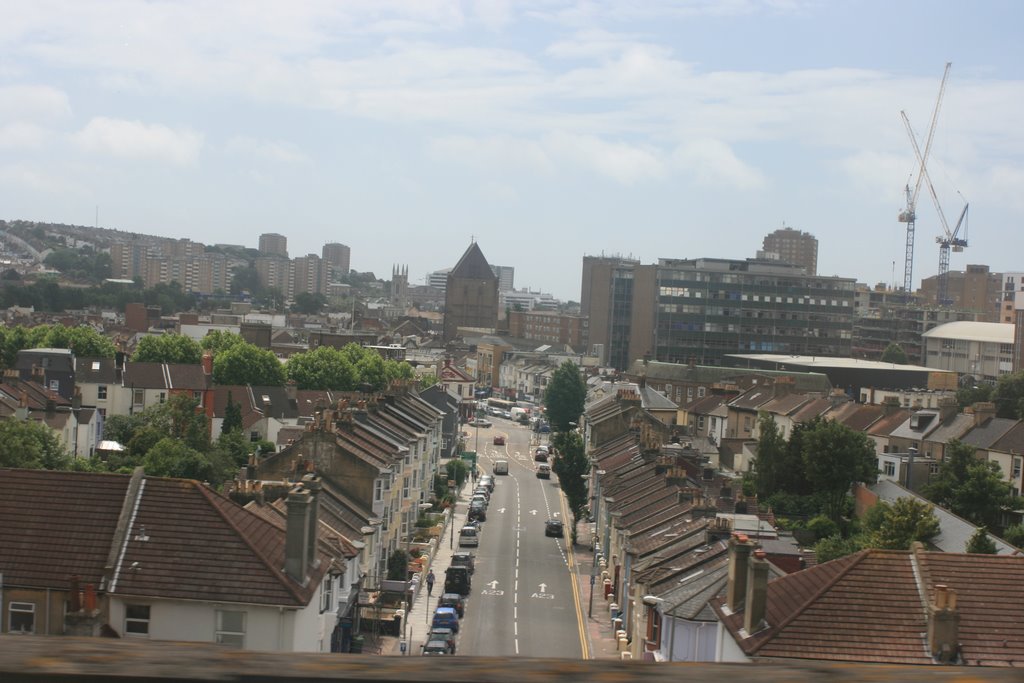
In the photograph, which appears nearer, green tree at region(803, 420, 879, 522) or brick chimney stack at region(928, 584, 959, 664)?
brick chimney stack at region(928, 584, 959, 664)

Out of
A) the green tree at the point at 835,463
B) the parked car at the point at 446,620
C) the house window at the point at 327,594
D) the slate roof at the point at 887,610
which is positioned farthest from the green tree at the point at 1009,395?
the house window at the point at 327,594

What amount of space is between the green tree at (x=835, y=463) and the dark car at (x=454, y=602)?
1928 cm

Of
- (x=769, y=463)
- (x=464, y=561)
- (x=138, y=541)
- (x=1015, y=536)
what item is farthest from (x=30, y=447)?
(x=1015, y=536)

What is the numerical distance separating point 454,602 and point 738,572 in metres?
20.0

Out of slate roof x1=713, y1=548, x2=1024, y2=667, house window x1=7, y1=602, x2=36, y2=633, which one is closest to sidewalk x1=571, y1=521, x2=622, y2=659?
→ slate roof x1=713, y1=548, x2=1024, y2=667

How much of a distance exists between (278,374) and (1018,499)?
55227mm

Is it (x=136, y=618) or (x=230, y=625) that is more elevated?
(x=136, y=618)

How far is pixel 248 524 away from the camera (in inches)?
971

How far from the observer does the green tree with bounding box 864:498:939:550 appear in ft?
141

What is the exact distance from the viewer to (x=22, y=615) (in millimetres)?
21922

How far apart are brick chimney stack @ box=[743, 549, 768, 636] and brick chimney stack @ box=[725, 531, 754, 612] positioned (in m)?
0.96

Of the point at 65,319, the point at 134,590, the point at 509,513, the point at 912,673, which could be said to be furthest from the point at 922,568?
the point at 65,319

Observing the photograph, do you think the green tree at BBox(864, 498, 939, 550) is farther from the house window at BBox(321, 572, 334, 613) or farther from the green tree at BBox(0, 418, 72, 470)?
the green tree at BBox(0, 418, 72, 470)

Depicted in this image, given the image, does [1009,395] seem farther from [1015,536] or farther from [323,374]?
[1015,536]
